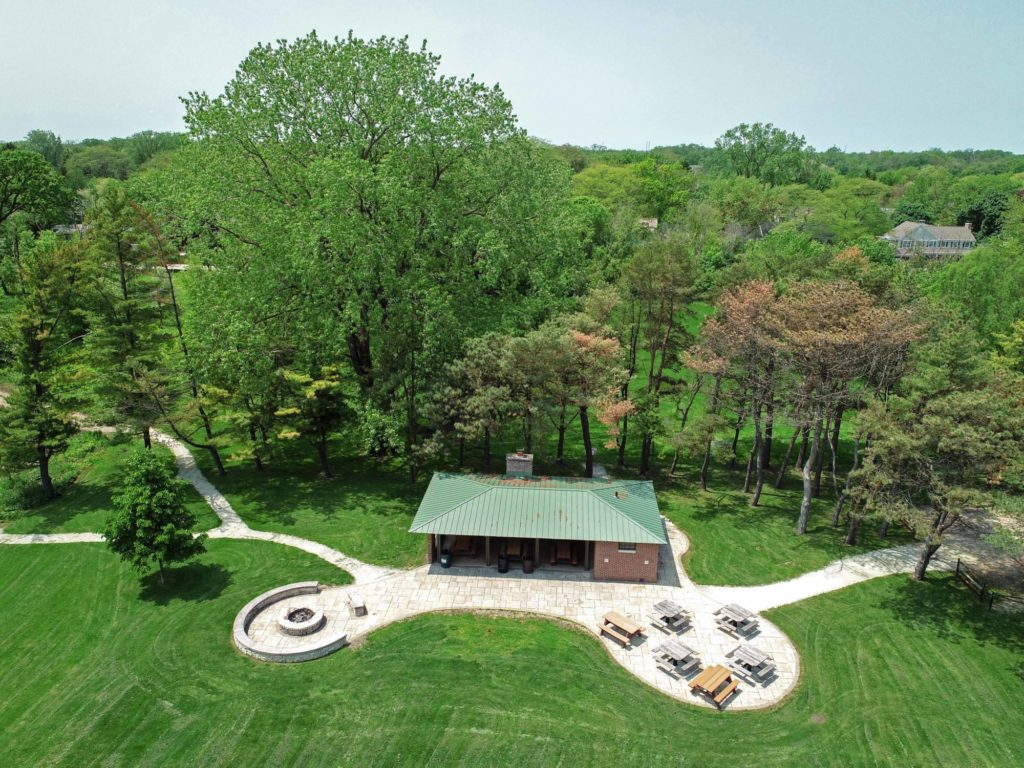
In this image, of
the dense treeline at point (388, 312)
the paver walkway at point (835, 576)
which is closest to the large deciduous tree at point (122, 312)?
the dense treeline at point (388, 312)

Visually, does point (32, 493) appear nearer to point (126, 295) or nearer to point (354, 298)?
point (126, 295)

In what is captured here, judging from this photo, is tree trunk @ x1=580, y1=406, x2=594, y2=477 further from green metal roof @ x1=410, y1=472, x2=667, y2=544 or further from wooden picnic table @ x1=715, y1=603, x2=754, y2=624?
wooden picnic table @ x1=715, y1=603, x2=754, y2=624

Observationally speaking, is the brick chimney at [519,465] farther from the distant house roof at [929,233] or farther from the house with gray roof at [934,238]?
the distant house roof at [929,233]

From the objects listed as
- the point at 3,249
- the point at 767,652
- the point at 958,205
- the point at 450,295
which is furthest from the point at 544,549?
the point at 958,205

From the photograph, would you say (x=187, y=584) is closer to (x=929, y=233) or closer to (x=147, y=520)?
(x=147, y=520)

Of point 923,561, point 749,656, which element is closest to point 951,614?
point 923,561
